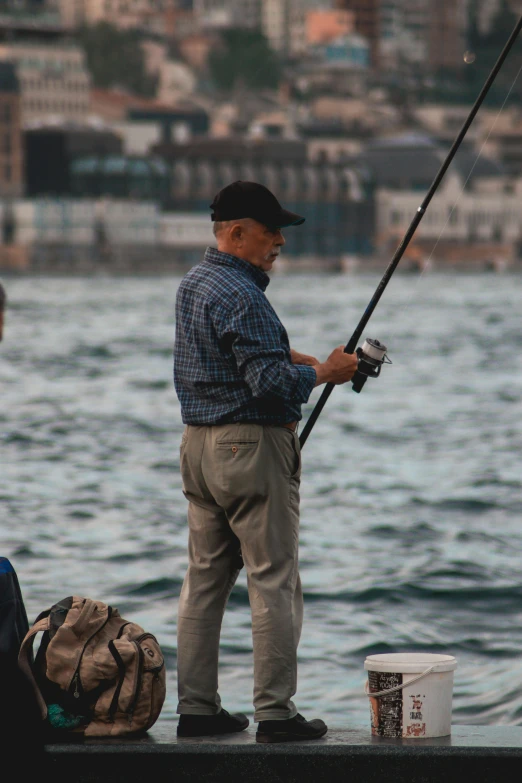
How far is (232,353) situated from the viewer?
3336 millimetres

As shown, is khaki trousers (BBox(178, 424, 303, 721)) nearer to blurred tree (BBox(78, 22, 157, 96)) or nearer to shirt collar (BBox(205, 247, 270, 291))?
shirt collar (BBox(205, 247, 270, 291))

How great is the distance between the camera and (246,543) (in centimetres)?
335

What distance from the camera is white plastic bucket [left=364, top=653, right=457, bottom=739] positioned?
Answer: 338 centimetres

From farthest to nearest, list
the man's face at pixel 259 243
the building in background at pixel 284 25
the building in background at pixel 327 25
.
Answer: the building in background at pixel 327 25 < the building in background at pixel 284 25 < the man's face at pixel 259 243

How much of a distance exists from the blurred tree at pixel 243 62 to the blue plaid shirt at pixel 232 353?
127196 mm

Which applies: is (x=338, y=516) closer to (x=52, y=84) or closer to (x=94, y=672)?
(x=94, y=672)

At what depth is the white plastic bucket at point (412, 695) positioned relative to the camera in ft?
11.1

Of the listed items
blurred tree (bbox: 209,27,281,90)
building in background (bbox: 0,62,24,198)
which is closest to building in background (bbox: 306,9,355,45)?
blurred tree (bbox: 209,27,281,90)

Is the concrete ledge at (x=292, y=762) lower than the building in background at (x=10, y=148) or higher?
higher

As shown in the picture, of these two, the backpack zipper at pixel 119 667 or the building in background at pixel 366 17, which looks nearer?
the backpack zipper at pixel 119 667

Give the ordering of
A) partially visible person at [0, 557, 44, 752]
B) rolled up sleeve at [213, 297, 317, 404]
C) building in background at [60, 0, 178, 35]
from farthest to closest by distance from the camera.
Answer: building in background at [60, 0, 178, 35] < rolled up sleeve at [213, 297, 317, 404] < partially visible person at [0, 557, 44, 752]

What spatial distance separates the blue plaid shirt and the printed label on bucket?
57cm

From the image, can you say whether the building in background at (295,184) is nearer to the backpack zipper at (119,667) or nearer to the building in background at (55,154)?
the building in background at (55,154)

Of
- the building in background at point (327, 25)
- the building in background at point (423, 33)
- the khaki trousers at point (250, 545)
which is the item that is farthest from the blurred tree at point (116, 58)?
the khaki trousers at point (250, 545)
